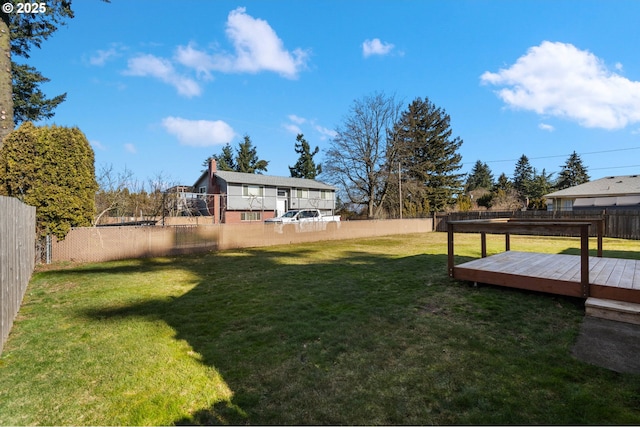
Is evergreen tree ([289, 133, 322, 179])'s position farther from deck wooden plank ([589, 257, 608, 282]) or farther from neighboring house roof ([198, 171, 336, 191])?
deck wooden plank ([589, 257, 608, 282])

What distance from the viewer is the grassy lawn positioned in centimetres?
199

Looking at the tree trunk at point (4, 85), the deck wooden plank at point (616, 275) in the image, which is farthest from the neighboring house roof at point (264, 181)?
the deck wooden plank at point (616, 275)

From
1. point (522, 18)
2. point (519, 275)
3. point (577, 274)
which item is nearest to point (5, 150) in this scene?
point (519, 275)

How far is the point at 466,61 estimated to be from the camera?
49.2 feet

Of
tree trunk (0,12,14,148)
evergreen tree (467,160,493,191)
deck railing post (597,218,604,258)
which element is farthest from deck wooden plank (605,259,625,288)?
evergreen tree (467,160,493,191)

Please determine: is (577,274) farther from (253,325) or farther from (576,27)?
(576,27)

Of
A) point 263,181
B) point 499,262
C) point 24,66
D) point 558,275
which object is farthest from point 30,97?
point 558,275

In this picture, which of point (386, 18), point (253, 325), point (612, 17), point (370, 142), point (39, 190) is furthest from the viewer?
point (370, 142)

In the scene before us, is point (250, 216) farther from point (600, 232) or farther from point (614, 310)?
point (614, 310)

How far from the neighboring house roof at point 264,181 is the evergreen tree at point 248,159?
49.3ft

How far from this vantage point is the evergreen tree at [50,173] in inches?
296

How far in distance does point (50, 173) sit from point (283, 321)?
8367 mm

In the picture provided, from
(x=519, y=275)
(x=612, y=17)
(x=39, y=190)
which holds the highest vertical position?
(x=612, y=17)

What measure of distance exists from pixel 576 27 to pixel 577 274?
7842 mm
